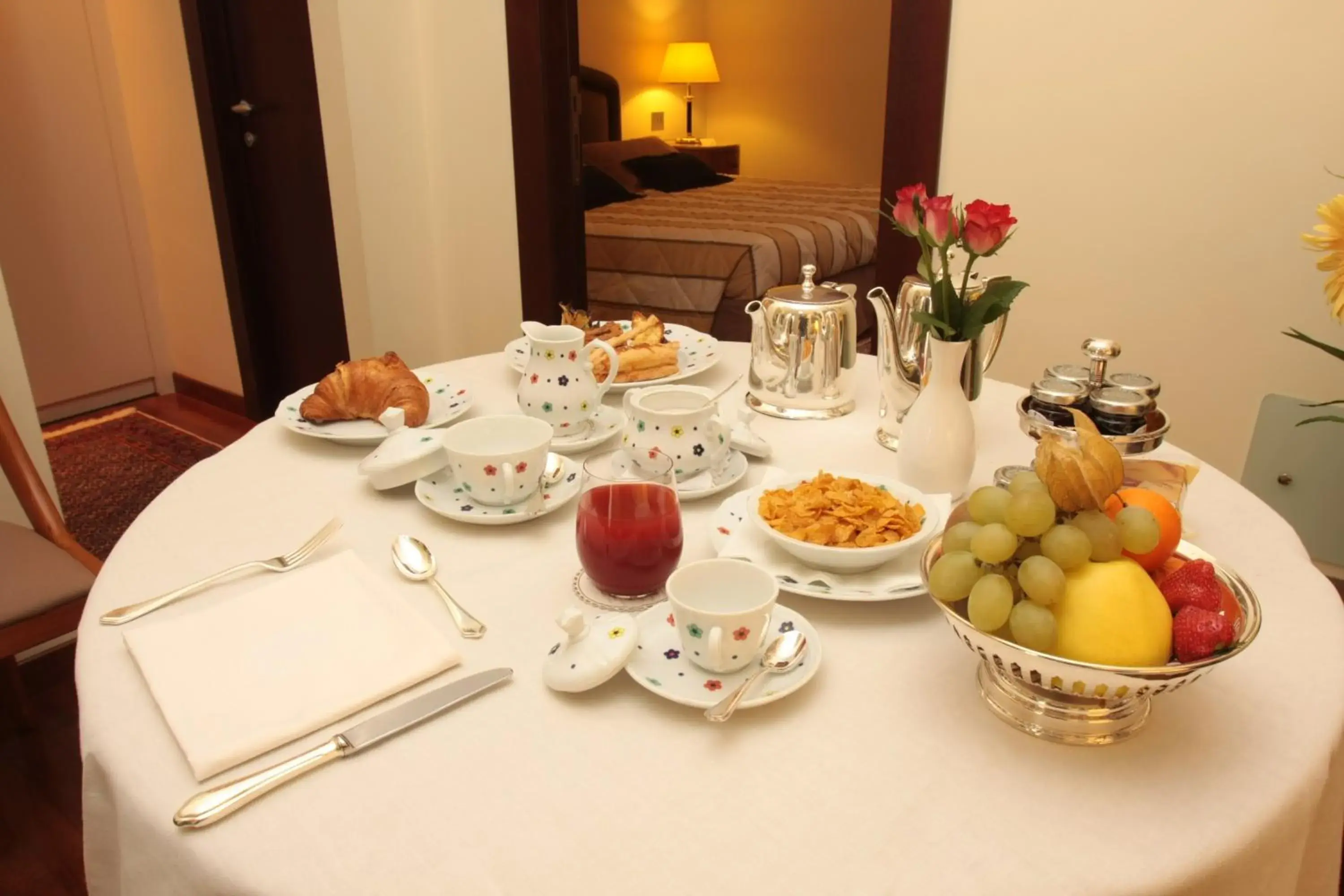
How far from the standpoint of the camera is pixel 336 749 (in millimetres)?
718

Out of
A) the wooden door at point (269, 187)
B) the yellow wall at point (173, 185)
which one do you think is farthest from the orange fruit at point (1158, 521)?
the yellow wall at point (173, 185)

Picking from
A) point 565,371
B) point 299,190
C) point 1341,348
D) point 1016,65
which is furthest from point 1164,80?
point 299,190

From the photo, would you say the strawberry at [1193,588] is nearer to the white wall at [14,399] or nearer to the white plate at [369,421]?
the white plate at [369,421]

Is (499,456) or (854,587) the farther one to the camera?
(499,456)

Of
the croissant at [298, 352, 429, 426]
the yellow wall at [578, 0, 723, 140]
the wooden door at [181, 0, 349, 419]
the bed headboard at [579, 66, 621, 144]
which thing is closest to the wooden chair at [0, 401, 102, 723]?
the croissant at [298, 352, 429, 426]

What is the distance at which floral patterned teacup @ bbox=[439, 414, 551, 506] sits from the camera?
1.05 m

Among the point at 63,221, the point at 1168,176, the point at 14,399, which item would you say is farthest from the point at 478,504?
the point at 63,221

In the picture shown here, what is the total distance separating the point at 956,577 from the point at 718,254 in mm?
2761

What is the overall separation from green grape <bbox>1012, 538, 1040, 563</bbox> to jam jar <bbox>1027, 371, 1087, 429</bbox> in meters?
0.42

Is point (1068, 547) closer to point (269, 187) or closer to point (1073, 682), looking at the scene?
point (1073, 682)

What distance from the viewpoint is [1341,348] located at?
6.06ft

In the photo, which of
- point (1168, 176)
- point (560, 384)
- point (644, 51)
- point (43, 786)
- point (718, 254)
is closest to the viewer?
point (560, 384)

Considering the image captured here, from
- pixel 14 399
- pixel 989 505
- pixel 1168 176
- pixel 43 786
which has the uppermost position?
pixel 1168 176

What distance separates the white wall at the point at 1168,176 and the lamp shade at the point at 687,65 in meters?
4.24
